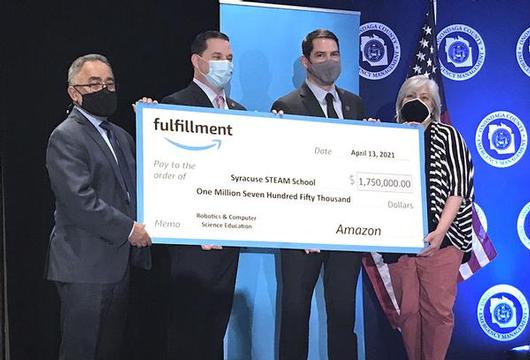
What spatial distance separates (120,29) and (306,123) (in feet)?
3.92

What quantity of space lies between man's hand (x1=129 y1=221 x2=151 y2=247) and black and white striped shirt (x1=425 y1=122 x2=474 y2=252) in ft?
4.90

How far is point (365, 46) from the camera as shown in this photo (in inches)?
189

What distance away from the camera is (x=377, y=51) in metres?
4.80

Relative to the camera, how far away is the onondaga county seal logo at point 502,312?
4898mm

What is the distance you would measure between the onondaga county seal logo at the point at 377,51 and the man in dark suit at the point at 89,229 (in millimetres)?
1948

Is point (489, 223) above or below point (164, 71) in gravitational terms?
below

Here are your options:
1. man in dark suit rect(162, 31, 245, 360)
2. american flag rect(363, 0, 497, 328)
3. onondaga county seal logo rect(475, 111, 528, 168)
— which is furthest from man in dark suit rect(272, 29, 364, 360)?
onondaga county seal logo rect(475, 111, 528, 168)

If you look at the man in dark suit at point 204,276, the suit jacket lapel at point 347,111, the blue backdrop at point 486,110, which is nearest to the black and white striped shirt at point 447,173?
the suit jacket lapel at point 347,111

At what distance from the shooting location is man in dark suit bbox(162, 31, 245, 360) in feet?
12.0

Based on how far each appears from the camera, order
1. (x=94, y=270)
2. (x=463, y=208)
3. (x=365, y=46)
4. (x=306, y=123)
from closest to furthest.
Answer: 1. (x=94, y=270)
2. (x=306, y=123)
3. (x=463, y=208)
4. (x=365, y=46)

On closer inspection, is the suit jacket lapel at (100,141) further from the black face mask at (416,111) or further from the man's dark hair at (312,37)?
the black face mask at (416,111)

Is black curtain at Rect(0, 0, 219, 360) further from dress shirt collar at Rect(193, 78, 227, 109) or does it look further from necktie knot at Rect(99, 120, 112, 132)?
necktie knot at Rect(99, 120, 112, 132)

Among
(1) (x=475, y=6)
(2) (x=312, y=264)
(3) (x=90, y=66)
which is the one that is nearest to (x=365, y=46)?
(1) (x=475, y=6)

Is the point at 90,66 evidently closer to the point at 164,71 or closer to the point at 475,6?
the point at 164,71
